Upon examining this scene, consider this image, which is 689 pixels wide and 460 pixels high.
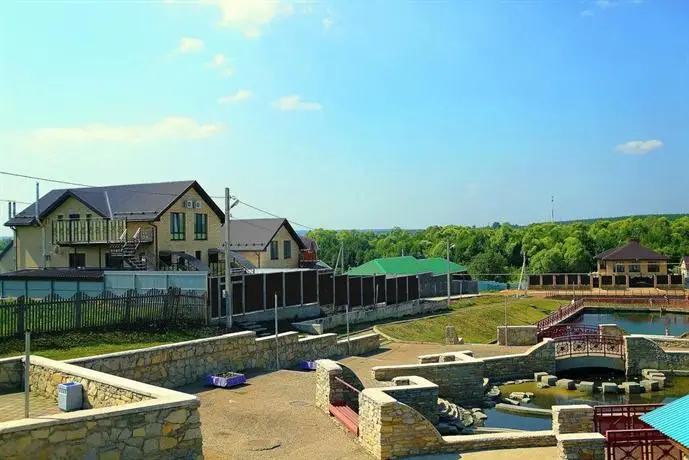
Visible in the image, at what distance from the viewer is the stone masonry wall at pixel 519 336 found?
31484 mm

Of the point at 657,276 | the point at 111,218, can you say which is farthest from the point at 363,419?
the point at 657,276

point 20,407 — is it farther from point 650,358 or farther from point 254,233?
point 254,233

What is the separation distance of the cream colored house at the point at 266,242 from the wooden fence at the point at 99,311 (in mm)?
18771

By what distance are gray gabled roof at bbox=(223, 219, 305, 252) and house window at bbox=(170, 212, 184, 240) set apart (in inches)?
377

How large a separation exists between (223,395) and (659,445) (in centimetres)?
974

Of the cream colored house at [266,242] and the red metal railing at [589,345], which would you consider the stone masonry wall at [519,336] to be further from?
the cream colored house at [266,242]

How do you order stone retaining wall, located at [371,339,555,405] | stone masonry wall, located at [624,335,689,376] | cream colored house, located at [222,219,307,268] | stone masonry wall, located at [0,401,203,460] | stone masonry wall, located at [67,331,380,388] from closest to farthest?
stone masonry wall, located at [0,401,203,460] < stone masonry wall, located at [67,331,380,388] < stone retaining wall, located at [371,339,555,405] < stone masonry wall, located at [624,335,689,376] < cream colored house, located at [222,219,307,268]

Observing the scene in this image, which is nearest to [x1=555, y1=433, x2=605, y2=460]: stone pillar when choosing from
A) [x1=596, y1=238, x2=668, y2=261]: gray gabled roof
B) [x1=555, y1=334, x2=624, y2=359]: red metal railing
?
[x1=555, y1=334, x2=624, y2=359]: red metal railing

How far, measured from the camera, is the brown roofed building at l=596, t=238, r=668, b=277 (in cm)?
7262

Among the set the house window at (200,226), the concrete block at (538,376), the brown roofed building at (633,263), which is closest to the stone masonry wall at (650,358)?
the concrete block at (538,376)

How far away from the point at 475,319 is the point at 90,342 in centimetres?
2838

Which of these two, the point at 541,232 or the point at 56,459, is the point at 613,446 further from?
the point at 541,232

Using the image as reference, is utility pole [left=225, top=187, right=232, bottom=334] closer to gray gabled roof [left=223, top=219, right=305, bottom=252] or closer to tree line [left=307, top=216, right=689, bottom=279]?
gray gabled roof [left=223, top=219, right=305, bottom=252]

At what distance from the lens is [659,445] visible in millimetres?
13258
